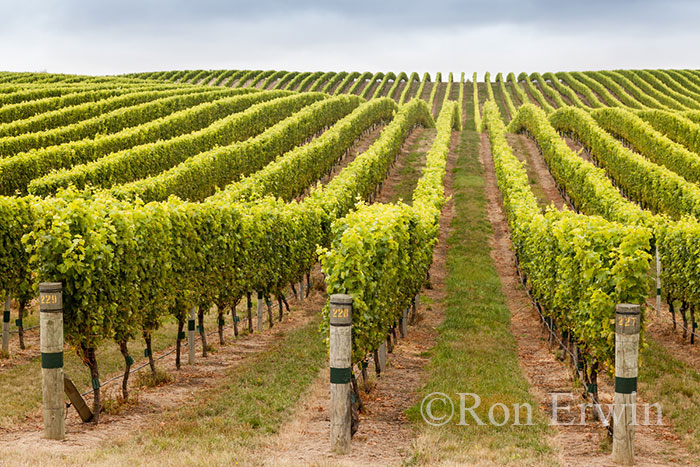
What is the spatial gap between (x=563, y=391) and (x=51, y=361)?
985 centimetres

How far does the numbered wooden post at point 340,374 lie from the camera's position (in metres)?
10.2

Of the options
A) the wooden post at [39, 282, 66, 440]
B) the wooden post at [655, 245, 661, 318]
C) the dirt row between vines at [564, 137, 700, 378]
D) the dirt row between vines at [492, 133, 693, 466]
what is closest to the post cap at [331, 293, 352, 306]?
the dirt row between vines at [492, 133, 693, 466]

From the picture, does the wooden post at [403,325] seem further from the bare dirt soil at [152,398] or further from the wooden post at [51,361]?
the wooden post at [51,361]

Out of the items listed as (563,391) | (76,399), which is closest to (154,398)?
(76,399)

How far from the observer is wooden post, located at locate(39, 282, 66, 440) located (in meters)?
10.6

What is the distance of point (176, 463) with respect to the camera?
9219 millimetres

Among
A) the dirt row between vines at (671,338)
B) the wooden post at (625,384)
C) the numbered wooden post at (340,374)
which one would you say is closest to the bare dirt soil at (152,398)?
the numbered wooden post at (340,374)

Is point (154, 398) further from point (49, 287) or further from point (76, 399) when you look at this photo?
point (49, 287)

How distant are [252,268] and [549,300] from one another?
8.21 metres

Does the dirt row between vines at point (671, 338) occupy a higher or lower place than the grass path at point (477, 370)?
lower

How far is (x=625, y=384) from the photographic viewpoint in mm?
10047

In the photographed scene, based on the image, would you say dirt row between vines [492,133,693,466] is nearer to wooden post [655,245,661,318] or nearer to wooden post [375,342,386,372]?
wooden post [375,342,386,372]

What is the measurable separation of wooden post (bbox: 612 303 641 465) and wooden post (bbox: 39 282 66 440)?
8.23 m

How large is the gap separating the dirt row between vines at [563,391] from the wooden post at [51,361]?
7545 mm
